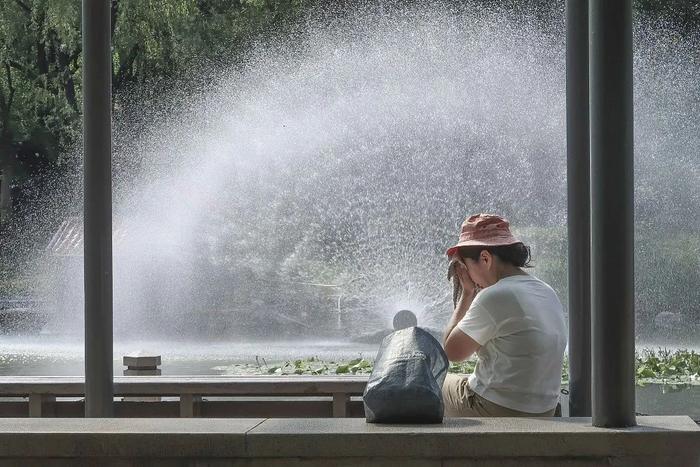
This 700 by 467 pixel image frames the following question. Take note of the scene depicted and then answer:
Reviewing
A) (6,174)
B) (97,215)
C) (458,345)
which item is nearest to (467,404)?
(458,345)

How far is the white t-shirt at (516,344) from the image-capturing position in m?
4.98

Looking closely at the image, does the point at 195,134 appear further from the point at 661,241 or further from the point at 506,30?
the point at 661,241

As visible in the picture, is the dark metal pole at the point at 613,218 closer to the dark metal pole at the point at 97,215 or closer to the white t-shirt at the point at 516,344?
the white t-shirt at the point at 516,344

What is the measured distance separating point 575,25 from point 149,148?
79.1 ft

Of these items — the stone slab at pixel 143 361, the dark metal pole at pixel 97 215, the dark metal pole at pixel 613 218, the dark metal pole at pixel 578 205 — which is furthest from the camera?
the stone slab at pixel 143 361

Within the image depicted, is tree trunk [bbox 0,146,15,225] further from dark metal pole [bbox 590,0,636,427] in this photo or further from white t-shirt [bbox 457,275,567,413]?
dark metal pole [bbox 590,0,636,427]

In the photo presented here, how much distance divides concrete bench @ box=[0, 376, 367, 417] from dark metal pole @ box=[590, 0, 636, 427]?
2.60m

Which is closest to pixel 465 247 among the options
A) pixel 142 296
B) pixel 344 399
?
pixel 344 399

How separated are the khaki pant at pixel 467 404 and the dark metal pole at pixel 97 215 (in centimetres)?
155

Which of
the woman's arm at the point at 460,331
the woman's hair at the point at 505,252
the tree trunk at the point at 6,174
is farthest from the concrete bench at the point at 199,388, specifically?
the tree trunk at the point at 6,174

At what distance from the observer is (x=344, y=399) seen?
681cm

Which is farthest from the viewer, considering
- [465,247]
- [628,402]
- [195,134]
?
[195,134]
